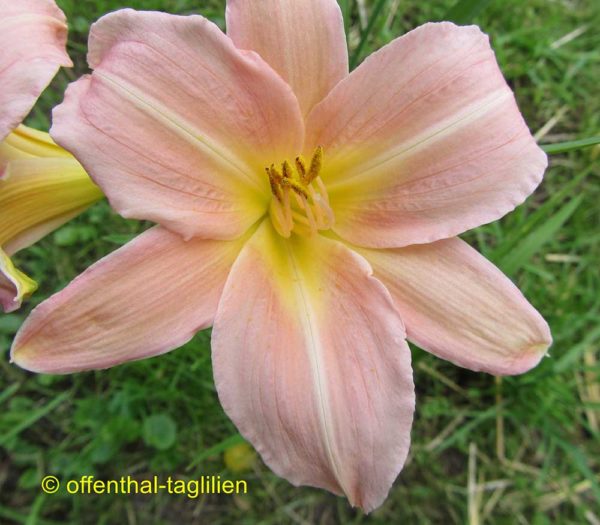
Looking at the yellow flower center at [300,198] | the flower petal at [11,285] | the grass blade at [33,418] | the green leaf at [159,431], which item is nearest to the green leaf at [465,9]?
the yellow flower center at [300,198]

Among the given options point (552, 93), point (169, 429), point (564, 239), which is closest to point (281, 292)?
point (169, 429)

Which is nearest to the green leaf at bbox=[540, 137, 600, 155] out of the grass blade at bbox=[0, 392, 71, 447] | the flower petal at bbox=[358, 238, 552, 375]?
the flower petal at bbox=[358, 238, 552, 375]

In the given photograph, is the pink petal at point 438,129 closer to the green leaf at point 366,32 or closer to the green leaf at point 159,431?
the green leaf at point 366,32

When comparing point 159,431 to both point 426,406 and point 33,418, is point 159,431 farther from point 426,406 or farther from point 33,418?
point 426,406

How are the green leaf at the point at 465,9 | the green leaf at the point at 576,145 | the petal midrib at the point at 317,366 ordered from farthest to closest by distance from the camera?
1. the green leaf at the point at 465,9
2. the green leaf at the point at 576,145
3. the petal midrib at the point at 317,366

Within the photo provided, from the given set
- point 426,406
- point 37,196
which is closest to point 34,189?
point 37,196

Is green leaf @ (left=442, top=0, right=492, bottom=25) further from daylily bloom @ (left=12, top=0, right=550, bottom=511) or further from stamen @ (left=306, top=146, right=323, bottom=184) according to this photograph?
stamen @ (left=306, top=146, right=323, bottom=184)

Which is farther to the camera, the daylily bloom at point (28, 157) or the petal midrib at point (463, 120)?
the petal midrib at point (463, 120)
